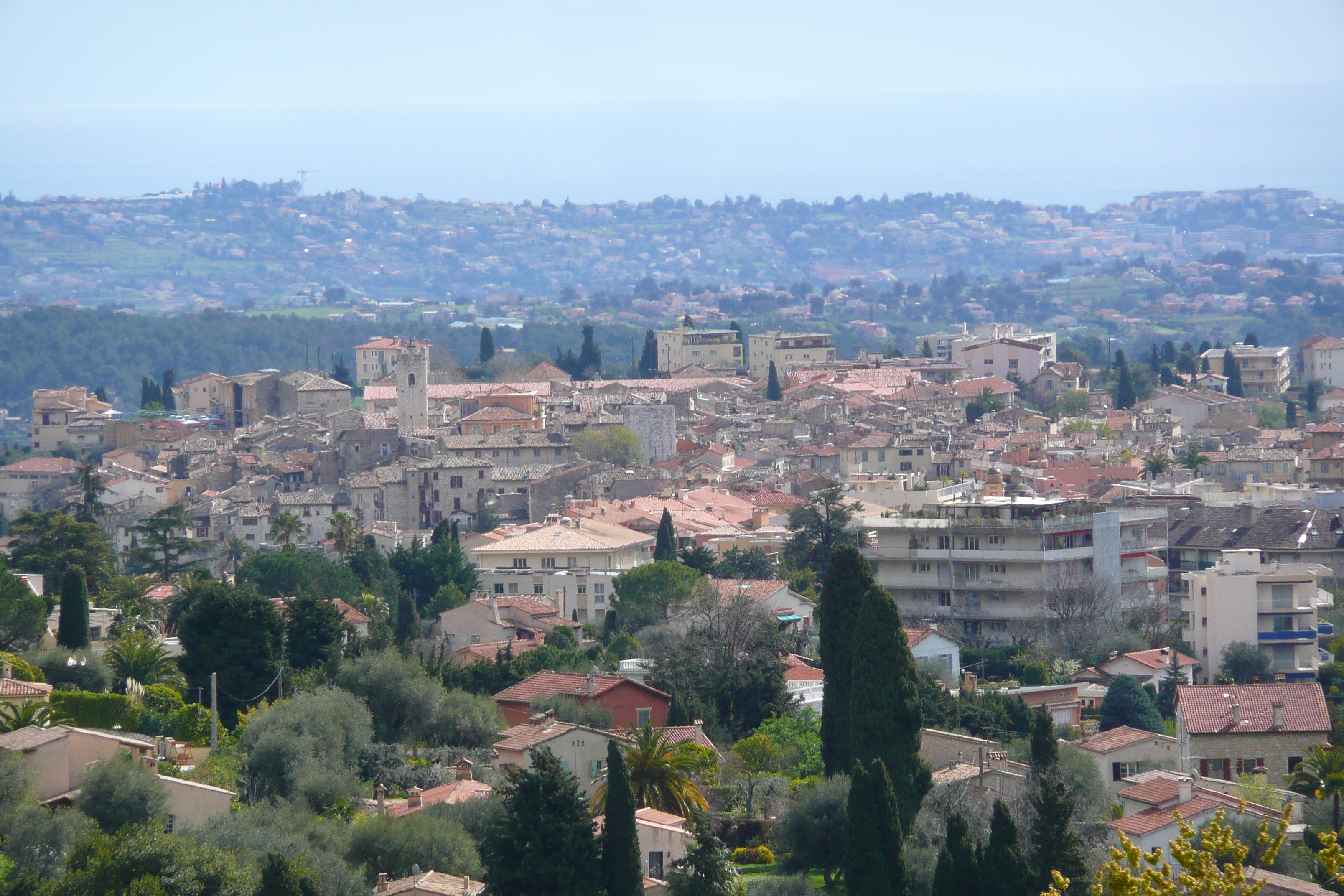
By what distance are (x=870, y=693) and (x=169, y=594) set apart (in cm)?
2047

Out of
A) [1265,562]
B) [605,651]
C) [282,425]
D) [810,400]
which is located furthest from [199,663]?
[810,400]

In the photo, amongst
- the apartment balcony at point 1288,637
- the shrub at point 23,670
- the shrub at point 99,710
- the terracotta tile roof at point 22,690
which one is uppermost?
the terracotta tile roof at point 22,690

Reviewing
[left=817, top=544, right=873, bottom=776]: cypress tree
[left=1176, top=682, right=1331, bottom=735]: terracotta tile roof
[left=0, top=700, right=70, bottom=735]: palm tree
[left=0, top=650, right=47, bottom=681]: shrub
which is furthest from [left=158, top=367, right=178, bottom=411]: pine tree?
[left=1176, top=682, right=1331, bottom=735]: terracotta tile roof

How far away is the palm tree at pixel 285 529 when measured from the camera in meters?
49.9

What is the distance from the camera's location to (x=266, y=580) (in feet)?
141

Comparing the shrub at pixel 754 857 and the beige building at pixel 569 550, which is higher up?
the beige building at pixel 569 550

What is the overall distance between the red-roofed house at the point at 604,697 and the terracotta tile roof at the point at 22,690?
662 centimetres

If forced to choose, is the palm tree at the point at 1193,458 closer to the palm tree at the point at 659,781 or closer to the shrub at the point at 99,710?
the palm tree at the point at 659,781

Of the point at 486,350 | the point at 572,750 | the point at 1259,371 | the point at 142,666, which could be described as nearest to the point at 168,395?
the point at 486,350

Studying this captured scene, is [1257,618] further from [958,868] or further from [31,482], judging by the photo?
[31,482]

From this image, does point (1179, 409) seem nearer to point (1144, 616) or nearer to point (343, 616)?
point (1144, 616)

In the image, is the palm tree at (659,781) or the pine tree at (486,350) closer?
the palm tree at (659,781)

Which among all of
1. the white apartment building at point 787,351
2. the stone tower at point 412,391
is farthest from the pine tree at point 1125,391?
the stone tower at point 412,391

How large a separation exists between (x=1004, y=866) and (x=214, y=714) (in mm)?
11038
